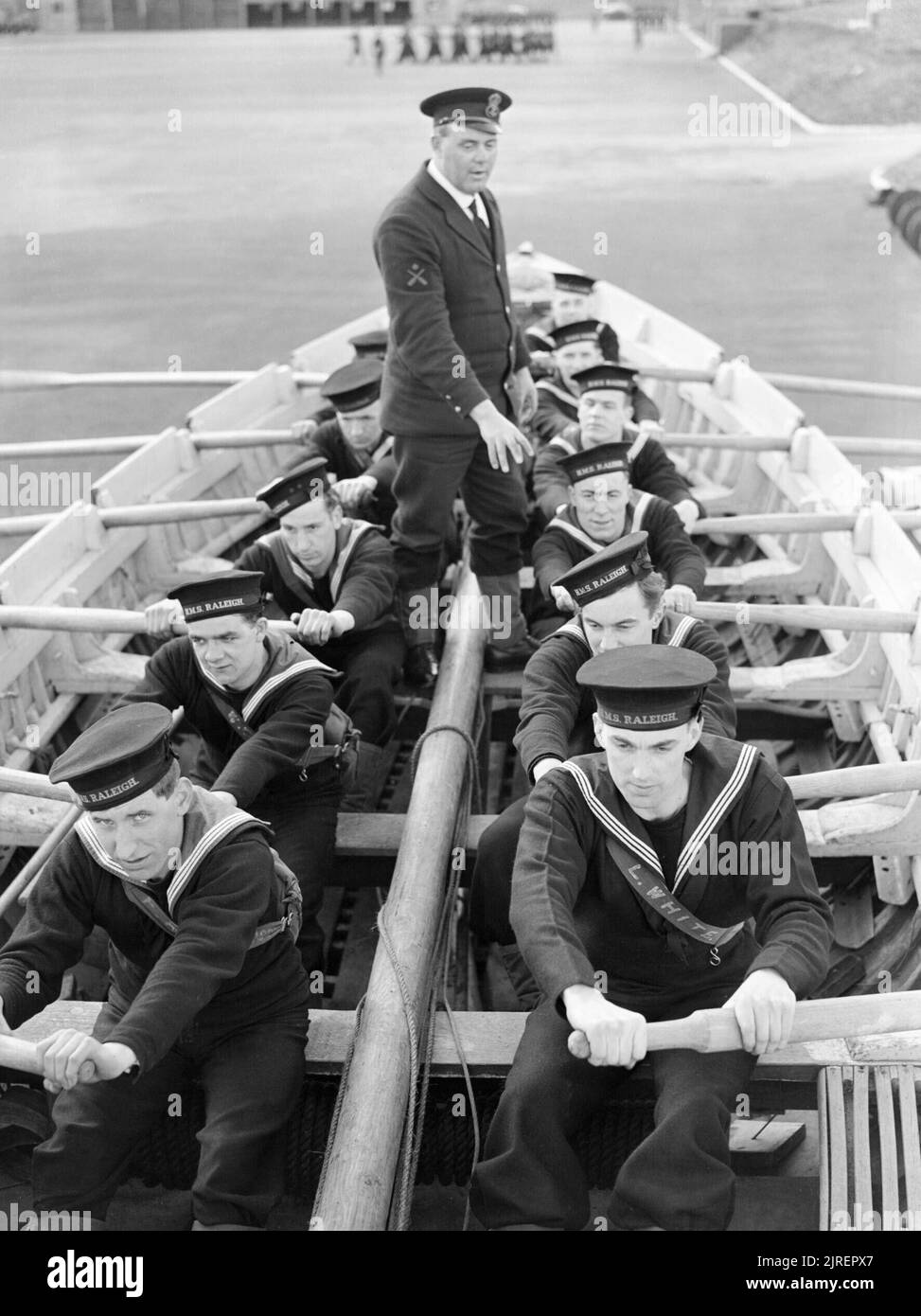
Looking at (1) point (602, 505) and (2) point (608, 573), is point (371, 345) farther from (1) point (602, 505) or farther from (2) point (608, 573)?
(2) point (608, 573)

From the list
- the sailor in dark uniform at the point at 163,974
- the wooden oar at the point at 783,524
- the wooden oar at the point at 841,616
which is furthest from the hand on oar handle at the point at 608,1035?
the wooden oar at the point at 783,524

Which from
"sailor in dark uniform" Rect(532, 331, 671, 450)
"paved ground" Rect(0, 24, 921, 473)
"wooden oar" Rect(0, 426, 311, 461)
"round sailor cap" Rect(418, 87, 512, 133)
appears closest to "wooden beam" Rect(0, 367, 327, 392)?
"wooden oar" Rect(0, 426, 311, 461)

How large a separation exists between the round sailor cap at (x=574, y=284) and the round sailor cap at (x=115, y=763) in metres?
5.13

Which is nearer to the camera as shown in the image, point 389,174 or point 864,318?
point 864,318

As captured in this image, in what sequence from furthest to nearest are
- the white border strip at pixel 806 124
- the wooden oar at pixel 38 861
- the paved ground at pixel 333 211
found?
the white border strip at pixel 806 124 < the paved ground at pixel 333 211 < the wooden oar at pixel 38 861

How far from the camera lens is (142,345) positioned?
63.0 feet

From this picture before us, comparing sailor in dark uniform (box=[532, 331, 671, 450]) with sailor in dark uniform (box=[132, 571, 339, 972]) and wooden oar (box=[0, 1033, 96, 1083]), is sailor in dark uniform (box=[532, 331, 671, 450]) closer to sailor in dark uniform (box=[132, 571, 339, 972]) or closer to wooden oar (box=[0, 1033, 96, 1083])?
sailor in dark uniform (box=[132, 571, 339, 972])

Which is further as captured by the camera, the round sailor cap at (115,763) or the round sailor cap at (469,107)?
the round sailor cap at (469,107)

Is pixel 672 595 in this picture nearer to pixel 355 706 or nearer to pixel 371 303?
pixel 355 706

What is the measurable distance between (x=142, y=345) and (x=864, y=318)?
393 inches

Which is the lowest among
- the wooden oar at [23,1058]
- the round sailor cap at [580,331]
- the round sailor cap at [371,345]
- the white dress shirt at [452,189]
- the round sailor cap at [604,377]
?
Result: the round sailor cap at [371,345]

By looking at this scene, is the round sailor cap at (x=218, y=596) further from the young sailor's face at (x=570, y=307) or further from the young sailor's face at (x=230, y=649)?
the young sailor's face at (x=570, y=307)

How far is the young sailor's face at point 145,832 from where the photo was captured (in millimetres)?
2641

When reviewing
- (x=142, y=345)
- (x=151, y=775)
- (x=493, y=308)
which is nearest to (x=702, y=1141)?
(x=151, y=775)
